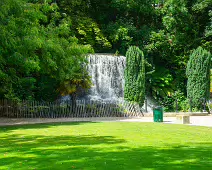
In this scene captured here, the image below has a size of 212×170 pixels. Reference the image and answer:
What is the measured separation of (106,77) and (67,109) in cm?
645

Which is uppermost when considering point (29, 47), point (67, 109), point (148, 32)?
point (148, 32)

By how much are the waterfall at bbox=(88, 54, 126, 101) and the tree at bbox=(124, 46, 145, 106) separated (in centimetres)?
147

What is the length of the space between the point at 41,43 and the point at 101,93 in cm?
1297

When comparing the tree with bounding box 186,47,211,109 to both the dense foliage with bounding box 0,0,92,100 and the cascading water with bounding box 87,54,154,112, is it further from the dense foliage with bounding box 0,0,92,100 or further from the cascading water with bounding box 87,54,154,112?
the dense foliage with bounding box 0,0,92,100

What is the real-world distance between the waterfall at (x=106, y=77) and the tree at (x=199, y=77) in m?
6.10

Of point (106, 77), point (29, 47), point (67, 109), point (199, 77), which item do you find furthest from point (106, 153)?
point (199, 77)

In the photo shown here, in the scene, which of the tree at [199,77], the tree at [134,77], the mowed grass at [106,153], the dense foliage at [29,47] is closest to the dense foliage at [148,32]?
the tree at [199,77]

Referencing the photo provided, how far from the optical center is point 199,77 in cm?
3316

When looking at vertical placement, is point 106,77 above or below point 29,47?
below

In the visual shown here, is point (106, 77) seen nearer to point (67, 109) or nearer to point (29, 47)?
point (67, 109)

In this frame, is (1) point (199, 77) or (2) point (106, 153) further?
(1) point (199, 77)

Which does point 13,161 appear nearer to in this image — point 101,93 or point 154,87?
point 101,93

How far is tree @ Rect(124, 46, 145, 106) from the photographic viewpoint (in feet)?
101

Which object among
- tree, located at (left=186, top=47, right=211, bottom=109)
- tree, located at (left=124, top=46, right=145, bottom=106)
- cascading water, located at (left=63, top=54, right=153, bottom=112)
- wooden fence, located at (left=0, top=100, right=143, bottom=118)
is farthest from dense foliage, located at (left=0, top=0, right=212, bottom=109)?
tree, located at (left=124, top=46, right=145, bottom=106)
